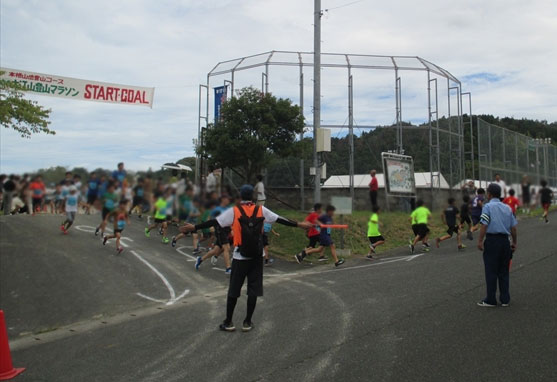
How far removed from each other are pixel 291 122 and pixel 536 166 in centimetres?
425

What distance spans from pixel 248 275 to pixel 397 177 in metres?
6.14

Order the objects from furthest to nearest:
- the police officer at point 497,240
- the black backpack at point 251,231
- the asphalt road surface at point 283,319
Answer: the police officer at point 497,240 < the asphalt road surface at point 283,319 < the black backpack at point 251,231

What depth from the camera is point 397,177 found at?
322cm

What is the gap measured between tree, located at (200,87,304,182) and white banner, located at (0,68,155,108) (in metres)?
0.91

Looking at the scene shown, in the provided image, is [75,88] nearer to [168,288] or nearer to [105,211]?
[105,211]

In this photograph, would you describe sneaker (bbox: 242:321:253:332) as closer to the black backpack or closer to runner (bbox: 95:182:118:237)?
the black backpack

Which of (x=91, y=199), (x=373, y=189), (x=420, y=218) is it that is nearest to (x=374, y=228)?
(x=420, y=218)

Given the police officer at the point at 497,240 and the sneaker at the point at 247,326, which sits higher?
the police officer at the point at 497,240

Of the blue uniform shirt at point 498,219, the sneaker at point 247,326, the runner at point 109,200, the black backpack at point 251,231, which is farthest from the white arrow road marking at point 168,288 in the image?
the runner at point 109,200

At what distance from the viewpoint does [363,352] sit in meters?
10.0

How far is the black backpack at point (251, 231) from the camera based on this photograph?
21.8 ft

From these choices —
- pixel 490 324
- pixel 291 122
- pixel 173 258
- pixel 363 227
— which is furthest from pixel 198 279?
pixel 363 227

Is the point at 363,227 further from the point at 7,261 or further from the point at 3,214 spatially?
the point at 7,261

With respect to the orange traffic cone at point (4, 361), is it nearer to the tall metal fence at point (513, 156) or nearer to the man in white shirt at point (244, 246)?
the man in white shirt at point (244, 246)
